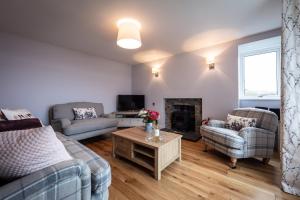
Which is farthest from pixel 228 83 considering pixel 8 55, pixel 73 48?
pixel 8 55

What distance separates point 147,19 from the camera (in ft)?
7.35

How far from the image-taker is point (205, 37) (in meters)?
2.91

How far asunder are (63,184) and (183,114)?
11.3 ft

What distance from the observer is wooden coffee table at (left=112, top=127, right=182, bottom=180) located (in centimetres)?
187

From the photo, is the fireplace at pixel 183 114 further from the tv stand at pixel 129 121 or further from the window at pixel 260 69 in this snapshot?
the window at pixel 260 69

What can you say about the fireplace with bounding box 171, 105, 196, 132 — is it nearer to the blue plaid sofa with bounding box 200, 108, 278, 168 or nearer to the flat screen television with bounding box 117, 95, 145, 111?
the flat screen television with bounding box 117, 95, 145, 111

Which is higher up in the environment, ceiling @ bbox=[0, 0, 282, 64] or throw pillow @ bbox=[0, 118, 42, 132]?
ceiling @ bbox=[0, 0, 282, 64]

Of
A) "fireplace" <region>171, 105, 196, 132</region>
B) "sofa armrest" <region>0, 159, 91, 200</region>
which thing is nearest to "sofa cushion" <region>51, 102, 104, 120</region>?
"fireplace" <region>171, 105, 196, 132</region>

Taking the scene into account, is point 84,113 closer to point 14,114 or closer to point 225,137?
point 14,114

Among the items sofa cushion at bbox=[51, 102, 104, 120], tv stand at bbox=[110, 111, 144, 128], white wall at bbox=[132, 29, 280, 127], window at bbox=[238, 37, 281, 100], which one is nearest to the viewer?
window at bbox=[238, 37, 281, 100]

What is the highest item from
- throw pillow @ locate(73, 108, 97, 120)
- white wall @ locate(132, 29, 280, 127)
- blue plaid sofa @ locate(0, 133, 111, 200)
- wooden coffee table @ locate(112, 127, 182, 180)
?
white wall @ locate(132, 29, 280, 127)

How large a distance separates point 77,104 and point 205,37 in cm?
333

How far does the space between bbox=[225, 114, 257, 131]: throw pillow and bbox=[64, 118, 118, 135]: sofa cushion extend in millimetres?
2515

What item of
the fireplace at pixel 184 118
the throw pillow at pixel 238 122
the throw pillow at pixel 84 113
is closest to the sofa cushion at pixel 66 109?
the throw pillow at pixel 84 113
